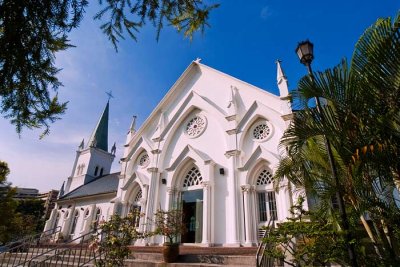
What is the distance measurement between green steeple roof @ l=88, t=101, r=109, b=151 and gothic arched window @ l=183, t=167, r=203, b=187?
25665mm

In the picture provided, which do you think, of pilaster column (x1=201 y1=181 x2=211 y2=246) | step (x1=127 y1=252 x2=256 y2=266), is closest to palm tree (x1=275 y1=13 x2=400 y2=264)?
step (x1=127 y1=252 x2=256 y2=266)

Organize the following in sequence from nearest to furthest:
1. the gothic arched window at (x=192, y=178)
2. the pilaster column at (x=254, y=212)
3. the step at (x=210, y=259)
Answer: the step at (x=210, y=259) → the pilaster column at (x=254, y=212) → the gothic arched window at (x=192, y=178)

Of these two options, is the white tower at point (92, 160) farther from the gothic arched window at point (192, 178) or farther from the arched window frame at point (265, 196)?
the arched window frame at point (265, 196)

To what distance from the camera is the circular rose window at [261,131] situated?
13.6 meters

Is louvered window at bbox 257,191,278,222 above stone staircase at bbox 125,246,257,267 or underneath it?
above

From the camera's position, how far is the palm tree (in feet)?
11.6

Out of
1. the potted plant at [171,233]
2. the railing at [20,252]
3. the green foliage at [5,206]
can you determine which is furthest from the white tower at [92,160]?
the potted plant at [171,233]

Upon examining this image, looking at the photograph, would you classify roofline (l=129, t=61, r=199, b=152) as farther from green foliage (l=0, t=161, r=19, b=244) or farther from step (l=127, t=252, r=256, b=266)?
step (l=127, t=252, r=256, b=266)

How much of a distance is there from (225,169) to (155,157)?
5910 millimetres

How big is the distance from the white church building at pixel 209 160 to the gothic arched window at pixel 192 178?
0.07 meters

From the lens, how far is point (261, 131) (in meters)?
13.9

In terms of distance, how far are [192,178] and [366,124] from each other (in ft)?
41.2

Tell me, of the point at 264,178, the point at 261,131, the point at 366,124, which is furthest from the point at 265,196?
the point at 366,124

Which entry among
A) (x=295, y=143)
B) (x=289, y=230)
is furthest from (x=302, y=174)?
(x=289, y=230)
